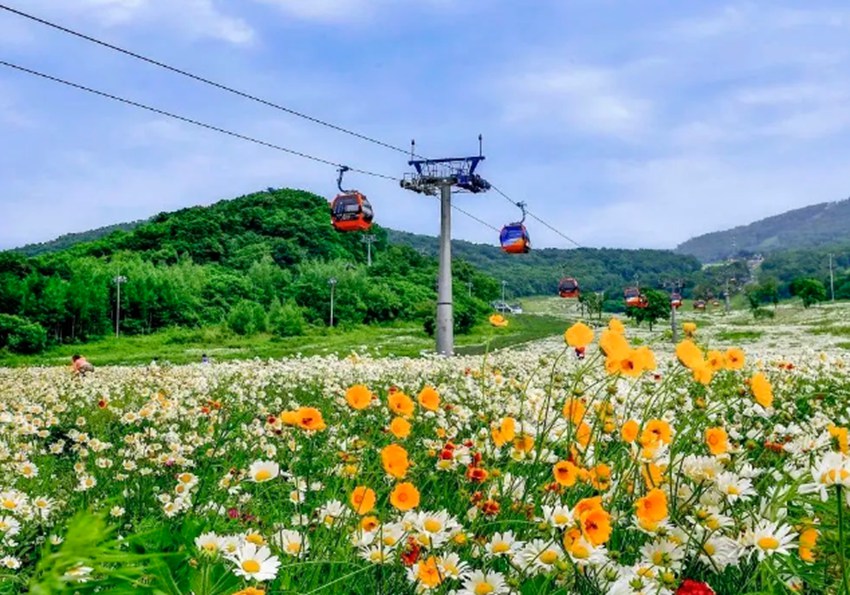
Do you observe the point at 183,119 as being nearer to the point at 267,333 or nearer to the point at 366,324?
the point at 267,333

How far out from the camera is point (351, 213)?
20.2m

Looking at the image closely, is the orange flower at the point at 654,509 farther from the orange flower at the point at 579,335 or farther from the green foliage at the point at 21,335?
the green foliage at the point at 21,335

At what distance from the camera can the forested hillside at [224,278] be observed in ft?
196

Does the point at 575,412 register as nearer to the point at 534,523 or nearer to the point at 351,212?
the point at 534,523

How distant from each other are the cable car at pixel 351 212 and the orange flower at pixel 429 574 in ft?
60.5

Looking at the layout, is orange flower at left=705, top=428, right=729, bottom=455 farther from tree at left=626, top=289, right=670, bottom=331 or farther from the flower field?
tree at left=626, top=289, right=670, bottom=331

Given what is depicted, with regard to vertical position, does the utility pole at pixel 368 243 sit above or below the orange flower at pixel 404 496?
above

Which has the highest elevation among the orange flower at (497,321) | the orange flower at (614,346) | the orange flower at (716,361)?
the orange flower at (497,321)

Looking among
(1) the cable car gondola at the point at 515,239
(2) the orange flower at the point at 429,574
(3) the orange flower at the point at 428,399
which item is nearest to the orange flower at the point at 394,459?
(2) the orange flower at the point at 429,574

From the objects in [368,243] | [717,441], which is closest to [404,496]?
[717,441]

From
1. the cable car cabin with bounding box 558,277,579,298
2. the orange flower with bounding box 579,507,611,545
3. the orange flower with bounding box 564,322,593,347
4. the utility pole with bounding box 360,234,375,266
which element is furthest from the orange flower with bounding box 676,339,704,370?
the utility pole with bounding box 360,234,375,266

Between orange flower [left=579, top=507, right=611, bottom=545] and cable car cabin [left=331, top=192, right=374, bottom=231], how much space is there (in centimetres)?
1856

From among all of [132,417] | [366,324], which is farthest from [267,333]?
[132,417]

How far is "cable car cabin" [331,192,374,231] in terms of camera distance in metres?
20.1
